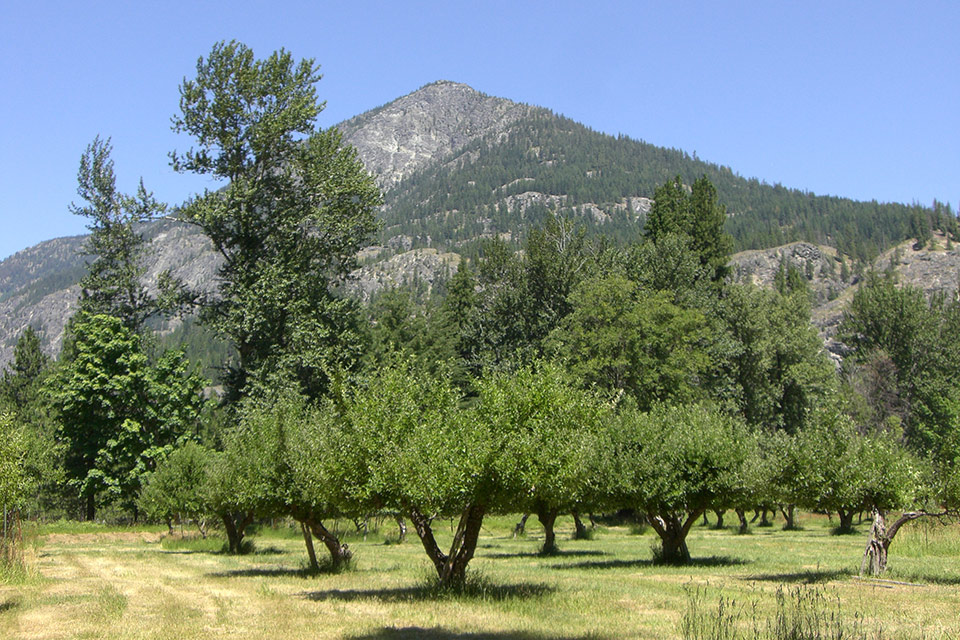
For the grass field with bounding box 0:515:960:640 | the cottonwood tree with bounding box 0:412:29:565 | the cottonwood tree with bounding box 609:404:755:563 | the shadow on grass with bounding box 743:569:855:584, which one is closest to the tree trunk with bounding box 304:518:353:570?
the grass field with bounding box 0:515:960:640

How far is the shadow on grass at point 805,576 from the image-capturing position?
23.6 m

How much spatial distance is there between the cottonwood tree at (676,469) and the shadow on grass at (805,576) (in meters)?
4.05

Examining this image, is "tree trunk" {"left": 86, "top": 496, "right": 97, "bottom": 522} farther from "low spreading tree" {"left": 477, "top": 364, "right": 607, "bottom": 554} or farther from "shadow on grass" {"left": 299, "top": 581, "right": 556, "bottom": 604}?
"low spreading tree" {"left": 477, "top": 364, "right": 607, "bottom": 554}

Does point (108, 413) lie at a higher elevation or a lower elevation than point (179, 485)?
higher

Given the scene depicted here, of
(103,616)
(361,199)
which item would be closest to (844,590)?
(103,616)

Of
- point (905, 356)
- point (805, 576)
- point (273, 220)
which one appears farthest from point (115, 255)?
point (905, 356)

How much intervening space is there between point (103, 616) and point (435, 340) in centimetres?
5625

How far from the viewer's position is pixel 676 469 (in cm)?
2914

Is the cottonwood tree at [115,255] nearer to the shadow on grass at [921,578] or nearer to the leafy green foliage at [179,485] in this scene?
the leafy green foliage at [179,485]

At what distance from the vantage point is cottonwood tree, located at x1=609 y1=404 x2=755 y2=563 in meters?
28.9

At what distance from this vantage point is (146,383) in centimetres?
5622

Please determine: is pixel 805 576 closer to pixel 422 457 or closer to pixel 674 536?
pixel 674 536

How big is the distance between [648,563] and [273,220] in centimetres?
2636

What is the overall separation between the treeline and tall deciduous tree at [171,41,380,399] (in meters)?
0.14
